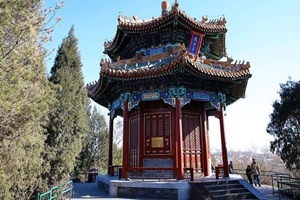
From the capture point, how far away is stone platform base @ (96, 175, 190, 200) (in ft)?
28.3

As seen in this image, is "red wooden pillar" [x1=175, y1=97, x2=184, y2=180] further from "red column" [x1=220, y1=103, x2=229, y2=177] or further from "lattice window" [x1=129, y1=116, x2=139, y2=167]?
"lattice window" [x1=129, y1=116, x2=139, y2=167]

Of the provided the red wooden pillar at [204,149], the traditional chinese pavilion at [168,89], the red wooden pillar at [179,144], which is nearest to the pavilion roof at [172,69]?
the traditional chinese pavilion at [168,89]

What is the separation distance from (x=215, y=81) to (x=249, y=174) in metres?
5.64

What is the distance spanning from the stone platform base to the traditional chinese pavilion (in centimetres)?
54

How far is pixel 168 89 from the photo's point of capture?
10297 mm

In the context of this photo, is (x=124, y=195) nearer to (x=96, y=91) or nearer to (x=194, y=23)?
(x=96, y=91)

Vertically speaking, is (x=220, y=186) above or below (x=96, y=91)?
below

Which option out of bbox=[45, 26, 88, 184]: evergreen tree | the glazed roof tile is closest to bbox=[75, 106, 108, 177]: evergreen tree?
bbox=[45, 26, 88, 184]: evergreen tree

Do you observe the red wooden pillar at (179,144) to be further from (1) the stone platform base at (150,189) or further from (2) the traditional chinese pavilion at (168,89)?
(1) the stone platform base at (150,189)

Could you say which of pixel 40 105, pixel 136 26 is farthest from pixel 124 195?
pixel 136 26

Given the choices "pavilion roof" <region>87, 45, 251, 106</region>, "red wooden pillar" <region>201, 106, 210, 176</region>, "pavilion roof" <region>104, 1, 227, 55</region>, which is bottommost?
"red wooden pillar" <region>201, 106, 210, 176</region>

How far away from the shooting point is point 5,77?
412cm

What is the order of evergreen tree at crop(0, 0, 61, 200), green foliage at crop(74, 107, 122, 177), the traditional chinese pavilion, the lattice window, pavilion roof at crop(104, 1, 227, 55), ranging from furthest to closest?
green foliage at crop(74, 107, 122, 177) < the lattice window < pavilion roof at crop(104, 1, 227, 55) < the traditional chinese pavilion < evergreen tree at crop(0, 0, 61, 200)

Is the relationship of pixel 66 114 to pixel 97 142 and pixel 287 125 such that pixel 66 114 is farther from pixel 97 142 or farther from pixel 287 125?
pixel 97 142
